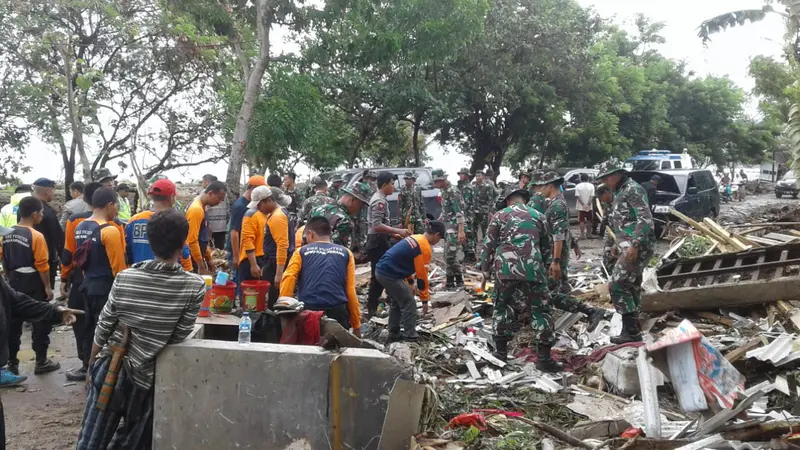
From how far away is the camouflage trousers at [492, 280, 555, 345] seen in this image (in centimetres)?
580

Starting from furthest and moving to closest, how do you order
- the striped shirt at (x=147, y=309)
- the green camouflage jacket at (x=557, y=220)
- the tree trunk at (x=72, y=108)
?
the tree trunk at (x=72, y=108), the green camouflage jacket at (x=557, y=220), the striped shirt at (x=147, y=309)

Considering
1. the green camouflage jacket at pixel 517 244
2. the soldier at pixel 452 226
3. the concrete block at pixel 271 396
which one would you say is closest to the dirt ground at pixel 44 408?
the concrete block at pixel 271 396

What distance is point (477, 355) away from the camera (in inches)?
245

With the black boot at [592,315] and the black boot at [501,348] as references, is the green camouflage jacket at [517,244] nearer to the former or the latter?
the black boot at [501,348]

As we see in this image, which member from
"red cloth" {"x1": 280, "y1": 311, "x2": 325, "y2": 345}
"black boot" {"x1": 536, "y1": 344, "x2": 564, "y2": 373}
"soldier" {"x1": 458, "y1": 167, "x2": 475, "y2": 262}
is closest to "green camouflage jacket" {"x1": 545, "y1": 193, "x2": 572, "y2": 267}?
"black boot" {"x1": 536, "y1": 344, "x2": 564, "y2": 373}

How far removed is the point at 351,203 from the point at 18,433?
3.69m

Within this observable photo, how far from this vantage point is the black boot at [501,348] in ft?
19.7

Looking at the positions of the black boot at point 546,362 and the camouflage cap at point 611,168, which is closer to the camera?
the black boot at point 546,362

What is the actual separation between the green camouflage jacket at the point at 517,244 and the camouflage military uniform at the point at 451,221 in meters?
3.67

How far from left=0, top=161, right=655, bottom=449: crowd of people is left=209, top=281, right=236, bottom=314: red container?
44 centimetres

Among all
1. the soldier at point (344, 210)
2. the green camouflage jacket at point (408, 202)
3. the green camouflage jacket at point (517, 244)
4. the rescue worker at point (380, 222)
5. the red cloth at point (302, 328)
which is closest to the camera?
the red cloth at point (302, 328)

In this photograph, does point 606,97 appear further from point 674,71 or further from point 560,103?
point 674,71

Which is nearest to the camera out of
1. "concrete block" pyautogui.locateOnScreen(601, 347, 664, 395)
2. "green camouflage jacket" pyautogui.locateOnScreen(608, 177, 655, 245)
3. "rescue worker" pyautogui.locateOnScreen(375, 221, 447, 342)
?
"concrete block" pyautogui.locateOnScreen(601, 347, 664, 395)

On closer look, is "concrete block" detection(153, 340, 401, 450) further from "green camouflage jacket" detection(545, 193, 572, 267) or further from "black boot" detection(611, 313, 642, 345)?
A: "green camouflage jacket" detection(545, 193, 572, 267)
